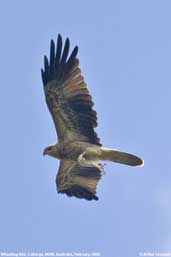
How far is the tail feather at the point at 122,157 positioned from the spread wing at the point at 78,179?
505 millimetres

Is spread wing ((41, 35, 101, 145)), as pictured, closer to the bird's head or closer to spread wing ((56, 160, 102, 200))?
the bird's head

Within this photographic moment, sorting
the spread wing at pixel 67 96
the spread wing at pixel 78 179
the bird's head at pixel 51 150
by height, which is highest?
the spread wing at pixel 67 96

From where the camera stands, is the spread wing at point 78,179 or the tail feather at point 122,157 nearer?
the tail feather at point 122,157

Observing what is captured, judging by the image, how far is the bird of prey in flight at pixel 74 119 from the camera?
2225 centimetres

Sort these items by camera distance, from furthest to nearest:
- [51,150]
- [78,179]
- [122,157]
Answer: [78,179] → [51,150] → [122,157]

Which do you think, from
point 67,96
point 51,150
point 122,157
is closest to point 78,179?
point 51,150

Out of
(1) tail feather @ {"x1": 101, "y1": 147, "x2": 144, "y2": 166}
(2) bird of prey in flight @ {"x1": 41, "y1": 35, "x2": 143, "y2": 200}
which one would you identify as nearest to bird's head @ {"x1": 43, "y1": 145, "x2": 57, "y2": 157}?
(2) bird of prey in flight @ {"x1": 41, "y1": 35, "x2": 143, "y2": 200}

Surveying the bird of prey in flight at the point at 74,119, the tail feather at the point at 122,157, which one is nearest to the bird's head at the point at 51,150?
the bird of prey in flight at the point at 74,119

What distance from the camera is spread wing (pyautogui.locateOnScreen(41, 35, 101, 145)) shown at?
22.3m

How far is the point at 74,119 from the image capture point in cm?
2255

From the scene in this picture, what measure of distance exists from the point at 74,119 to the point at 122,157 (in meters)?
1.30

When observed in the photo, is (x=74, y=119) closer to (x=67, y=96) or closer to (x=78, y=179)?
(x=67, y=96)

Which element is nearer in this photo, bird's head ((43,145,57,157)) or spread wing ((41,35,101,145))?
spread wing ((41,35,101,145))

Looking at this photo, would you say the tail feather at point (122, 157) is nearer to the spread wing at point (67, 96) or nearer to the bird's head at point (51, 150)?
the spread wing at point (67, 96)
